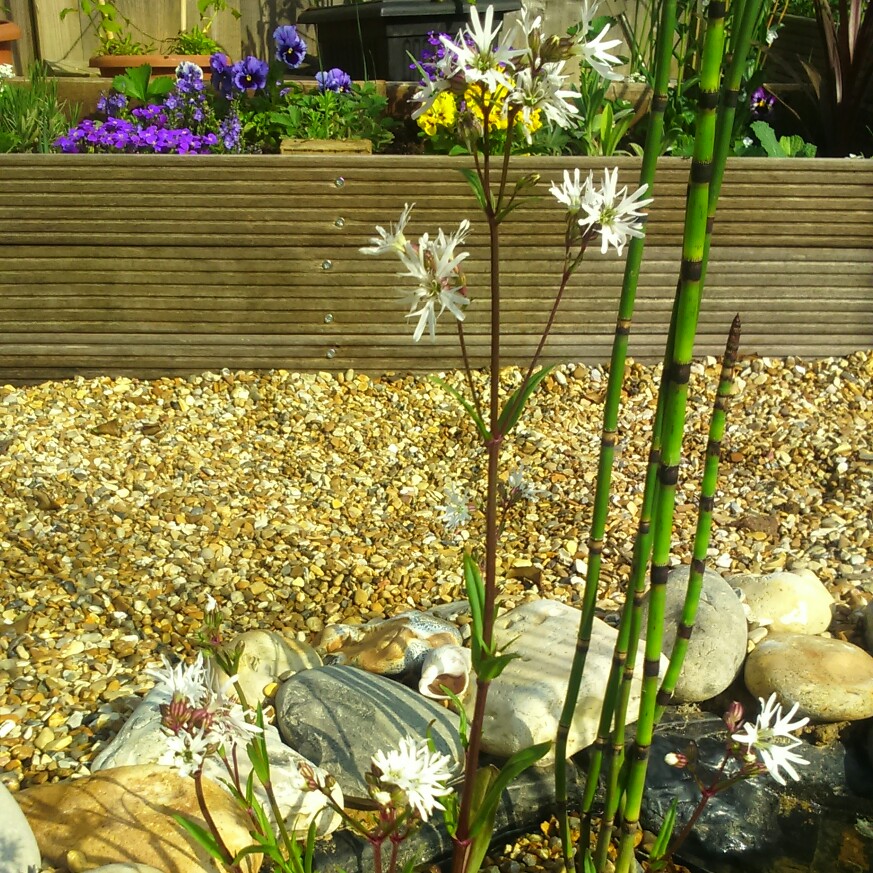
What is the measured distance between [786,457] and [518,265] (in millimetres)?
993

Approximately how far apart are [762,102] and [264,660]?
3043 mm

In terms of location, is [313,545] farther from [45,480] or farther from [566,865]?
[566,865]

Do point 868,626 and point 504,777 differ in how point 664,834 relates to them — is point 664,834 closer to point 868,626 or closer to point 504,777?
point 504,777

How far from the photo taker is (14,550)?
7.81 ft

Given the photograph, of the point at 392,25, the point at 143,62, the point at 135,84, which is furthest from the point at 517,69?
the point at 143,62

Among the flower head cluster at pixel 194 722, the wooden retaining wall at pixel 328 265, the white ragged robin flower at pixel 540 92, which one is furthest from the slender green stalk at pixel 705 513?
the wooden retaining wall at pixel 328 265

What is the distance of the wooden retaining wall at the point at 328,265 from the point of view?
3.06 metres

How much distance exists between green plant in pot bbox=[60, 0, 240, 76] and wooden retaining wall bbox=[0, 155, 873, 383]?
1.82 m

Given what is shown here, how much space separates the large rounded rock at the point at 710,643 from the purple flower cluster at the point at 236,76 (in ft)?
8.16

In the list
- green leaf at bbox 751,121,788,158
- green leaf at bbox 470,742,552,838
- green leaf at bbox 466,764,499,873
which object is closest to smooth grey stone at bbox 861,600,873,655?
green leaf at bbox 466,764,499,873

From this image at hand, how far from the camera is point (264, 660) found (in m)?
1.98

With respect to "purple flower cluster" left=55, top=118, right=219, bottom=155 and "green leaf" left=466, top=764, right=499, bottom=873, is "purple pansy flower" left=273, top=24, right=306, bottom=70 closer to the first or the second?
"purple flower cluster" left=55, top=118, right=219, bottom=155

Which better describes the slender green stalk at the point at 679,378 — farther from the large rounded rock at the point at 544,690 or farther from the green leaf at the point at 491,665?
the large rounded rock at the point at 544,690

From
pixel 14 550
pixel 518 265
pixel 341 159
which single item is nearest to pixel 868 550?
pixel 518 265
